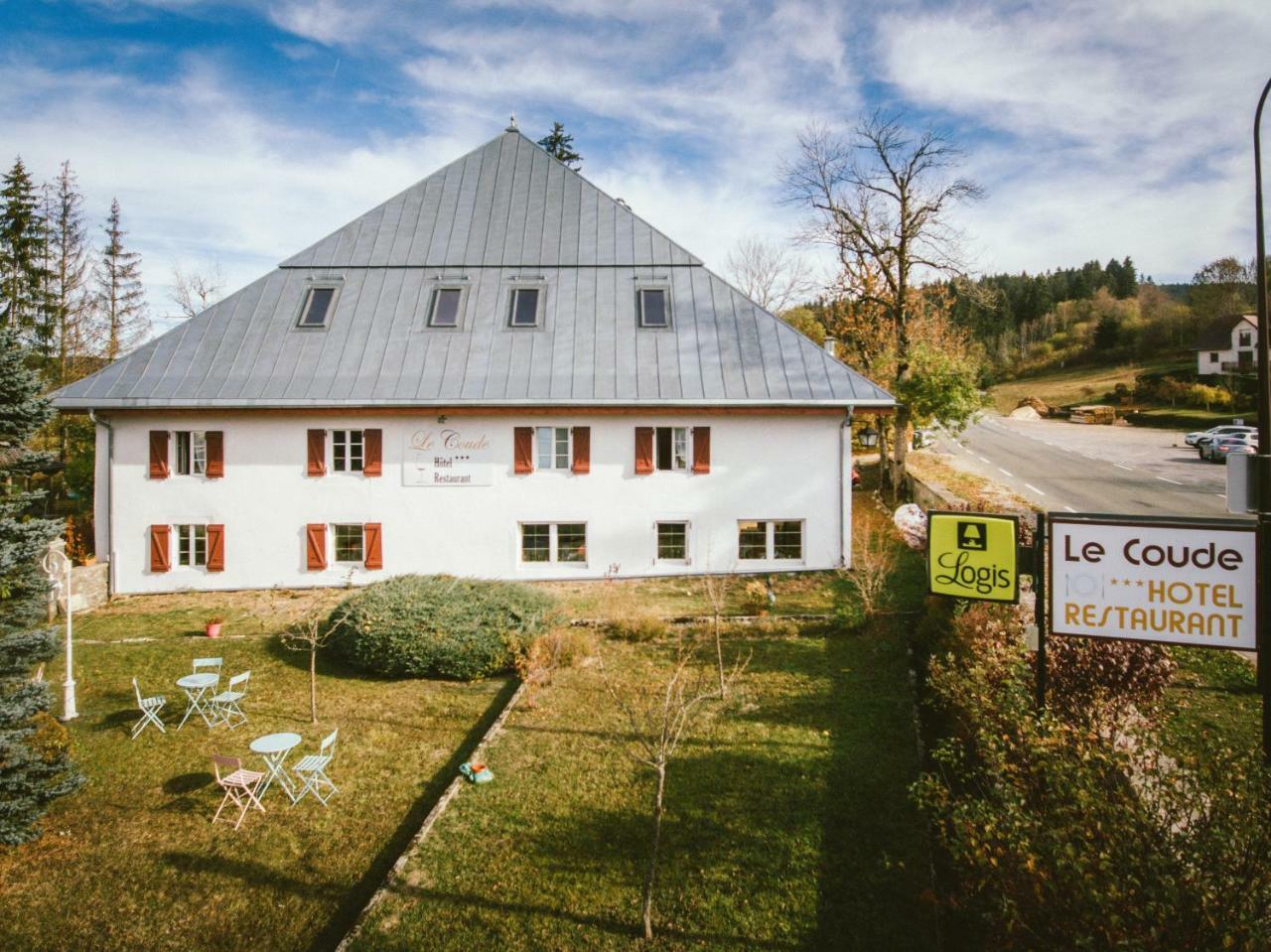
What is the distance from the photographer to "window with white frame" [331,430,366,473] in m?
18.2

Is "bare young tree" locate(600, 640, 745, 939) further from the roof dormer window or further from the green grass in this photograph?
the roof dormer window

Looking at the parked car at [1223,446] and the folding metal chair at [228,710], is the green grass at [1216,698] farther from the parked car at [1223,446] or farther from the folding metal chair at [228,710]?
the parked car at [1223,446]

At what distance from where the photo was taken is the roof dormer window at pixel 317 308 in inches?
758

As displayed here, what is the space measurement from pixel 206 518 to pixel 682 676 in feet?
43.7

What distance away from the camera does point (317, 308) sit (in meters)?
19.7

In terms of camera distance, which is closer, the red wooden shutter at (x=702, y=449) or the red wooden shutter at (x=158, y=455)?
the red wooden shutter at (x=158, y=455)

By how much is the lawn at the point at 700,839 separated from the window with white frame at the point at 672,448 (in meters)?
8.20

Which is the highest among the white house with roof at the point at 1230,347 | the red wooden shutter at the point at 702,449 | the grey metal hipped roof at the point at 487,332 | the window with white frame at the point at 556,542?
the white house with roof at the point at 1230,347

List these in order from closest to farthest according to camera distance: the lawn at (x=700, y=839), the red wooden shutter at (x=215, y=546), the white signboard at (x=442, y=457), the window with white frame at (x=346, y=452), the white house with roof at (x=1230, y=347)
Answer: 1. the lawn at (x=700, y=839)
2. the red wooden shutter at (x=215, y=546)
3. the white signboard at (x=442, y=457)
4. the window with white frame at (x=346, y=452)
5. the white house with roof at (x=1230, y=347)

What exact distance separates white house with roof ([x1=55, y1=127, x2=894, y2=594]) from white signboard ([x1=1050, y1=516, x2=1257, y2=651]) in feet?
38.7

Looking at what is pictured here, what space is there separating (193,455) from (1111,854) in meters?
19.8

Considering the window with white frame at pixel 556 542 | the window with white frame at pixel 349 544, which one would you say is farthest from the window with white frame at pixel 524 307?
the window with white frame at pixel 349 544

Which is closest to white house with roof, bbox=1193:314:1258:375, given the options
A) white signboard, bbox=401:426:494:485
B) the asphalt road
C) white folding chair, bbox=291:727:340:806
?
the asphalt road

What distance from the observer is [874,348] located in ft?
94.9
